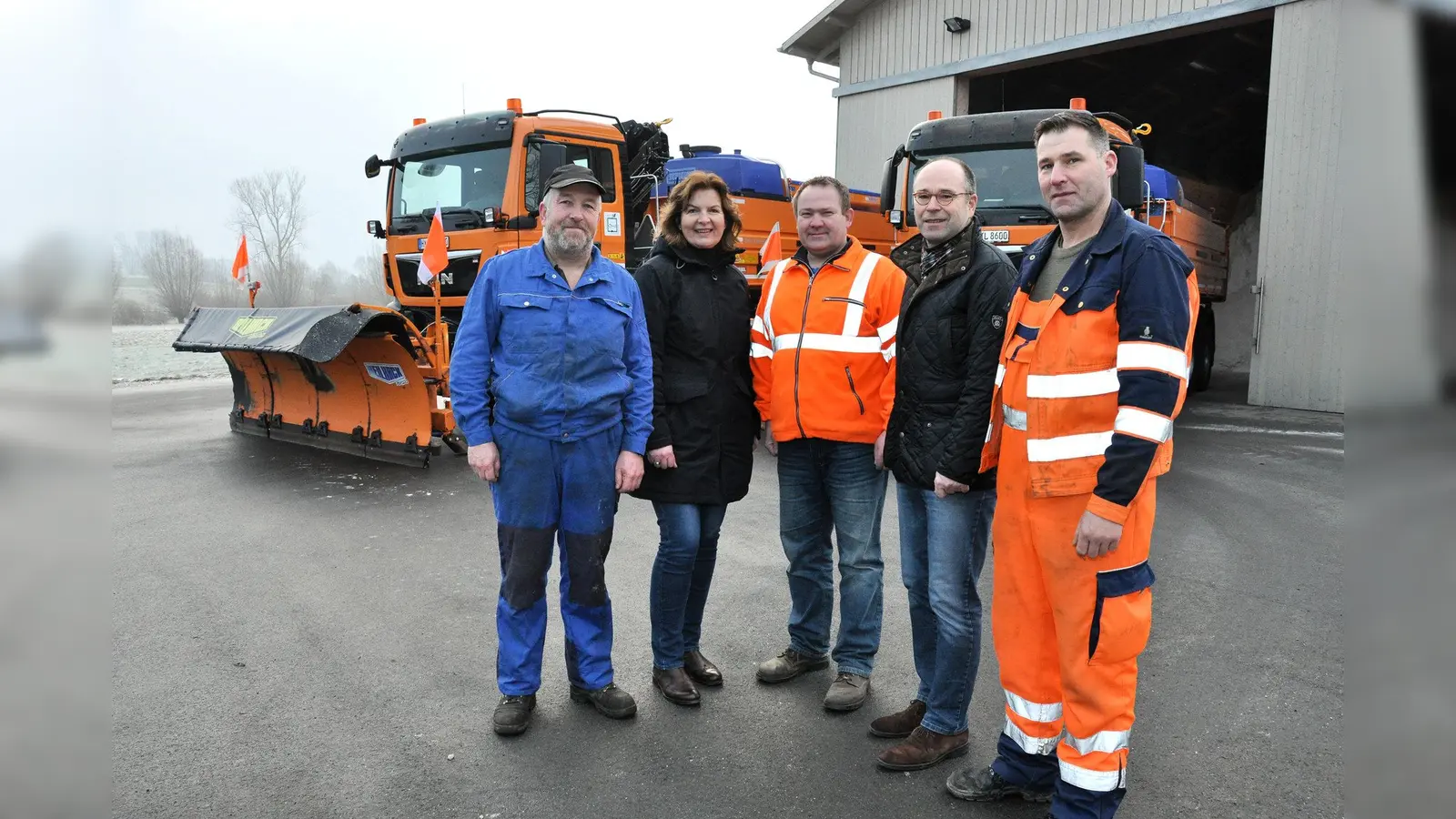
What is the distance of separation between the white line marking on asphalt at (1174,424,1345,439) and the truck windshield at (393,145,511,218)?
7582mm

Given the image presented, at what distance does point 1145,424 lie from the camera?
2.25 meters

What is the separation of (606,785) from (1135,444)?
1849 mm

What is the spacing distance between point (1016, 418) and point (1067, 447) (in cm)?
21

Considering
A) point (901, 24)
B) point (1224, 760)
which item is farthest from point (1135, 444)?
point (901, 24)

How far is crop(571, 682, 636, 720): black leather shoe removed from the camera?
3.27 metres

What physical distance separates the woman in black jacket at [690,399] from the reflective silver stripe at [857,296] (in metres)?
0.47

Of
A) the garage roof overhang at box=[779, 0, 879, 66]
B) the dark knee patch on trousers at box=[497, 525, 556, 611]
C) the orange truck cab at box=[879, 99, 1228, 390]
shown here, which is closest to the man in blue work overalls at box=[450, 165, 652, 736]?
the dark knee patch on trousers at box=[497, 525, 556, 611]

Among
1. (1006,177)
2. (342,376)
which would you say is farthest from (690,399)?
(1006,177)

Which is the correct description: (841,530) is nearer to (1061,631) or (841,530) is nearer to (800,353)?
(800,353)

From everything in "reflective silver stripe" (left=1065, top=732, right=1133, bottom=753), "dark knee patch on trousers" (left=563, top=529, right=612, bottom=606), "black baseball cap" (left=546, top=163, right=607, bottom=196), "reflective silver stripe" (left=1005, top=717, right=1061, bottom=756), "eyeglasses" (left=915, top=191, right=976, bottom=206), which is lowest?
"reflective silver stripe" (left=1005, top=717, right=1061, bottom=756)

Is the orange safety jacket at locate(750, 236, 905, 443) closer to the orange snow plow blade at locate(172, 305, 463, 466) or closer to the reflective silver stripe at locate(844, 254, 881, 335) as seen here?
the reflective silver stripe at locate(844, 254, 881, 335)

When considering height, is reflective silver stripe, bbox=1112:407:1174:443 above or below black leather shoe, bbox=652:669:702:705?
above

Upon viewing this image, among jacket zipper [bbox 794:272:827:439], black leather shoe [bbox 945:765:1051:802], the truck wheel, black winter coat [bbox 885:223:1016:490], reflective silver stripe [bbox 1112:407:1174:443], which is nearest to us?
reflective silver stripe [bbox 1112:407:1174:443]

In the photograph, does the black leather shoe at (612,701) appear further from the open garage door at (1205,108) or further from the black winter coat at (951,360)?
the open garage door at (1205,108)
